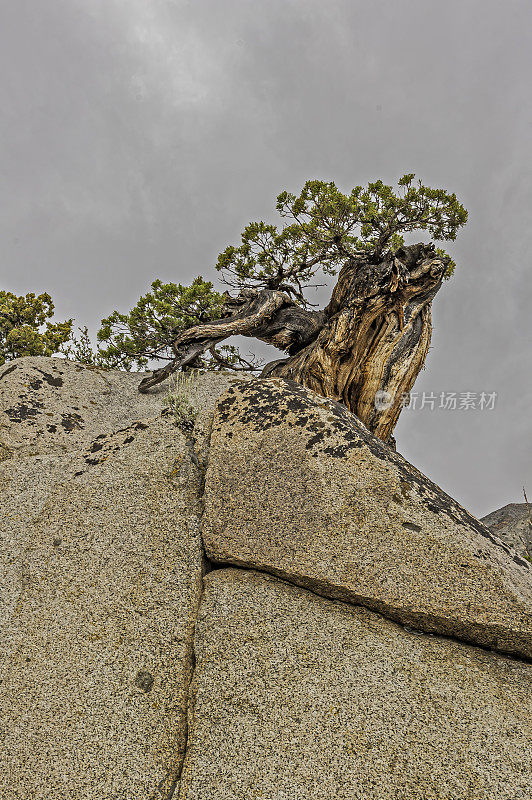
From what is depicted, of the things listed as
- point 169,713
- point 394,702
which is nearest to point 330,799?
point 394,702

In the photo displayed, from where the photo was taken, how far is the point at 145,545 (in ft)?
18.0

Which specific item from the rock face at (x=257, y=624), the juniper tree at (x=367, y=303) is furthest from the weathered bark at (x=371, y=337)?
the rock face at (x=257, y=624)

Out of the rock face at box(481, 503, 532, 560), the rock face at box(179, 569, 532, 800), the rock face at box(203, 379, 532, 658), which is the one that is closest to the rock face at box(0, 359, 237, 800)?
the rock face at box(179, 569, 532, 800)

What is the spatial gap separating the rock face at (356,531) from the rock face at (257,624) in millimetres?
21

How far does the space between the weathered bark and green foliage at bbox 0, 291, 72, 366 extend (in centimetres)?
835

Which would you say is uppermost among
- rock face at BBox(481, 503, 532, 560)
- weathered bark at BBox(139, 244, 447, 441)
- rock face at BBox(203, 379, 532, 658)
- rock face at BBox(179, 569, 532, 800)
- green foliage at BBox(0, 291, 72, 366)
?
green foliage at BBox(0, 291, 72, 366)

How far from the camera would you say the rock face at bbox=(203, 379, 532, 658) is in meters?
4.82

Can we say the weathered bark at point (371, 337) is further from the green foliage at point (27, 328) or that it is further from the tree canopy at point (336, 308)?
the green foliage at point (27, 328)

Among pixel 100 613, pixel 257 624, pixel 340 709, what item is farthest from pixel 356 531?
pixel 100 613

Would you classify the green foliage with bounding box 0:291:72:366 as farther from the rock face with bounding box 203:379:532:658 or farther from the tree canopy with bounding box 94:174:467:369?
the rock face with bounding box 203:379:532:658

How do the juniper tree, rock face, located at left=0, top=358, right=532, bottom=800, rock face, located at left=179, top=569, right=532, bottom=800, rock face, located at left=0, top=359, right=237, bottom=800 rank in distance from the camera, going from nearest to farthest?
rock face, located at left=179, top=569, right=532, bottom=800 < rock face, located at left=0, top=358, right=532, bottom=800 < rock face, located at left=0, top=359, right=237, bottom=800 < the juniper tree

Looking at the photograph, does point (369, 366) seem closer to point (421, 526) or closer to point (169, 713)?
point (421, 526)

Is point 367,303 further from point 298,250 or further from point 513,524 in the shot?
point 513,524

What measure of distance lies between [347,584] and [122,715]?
98.3 inches
